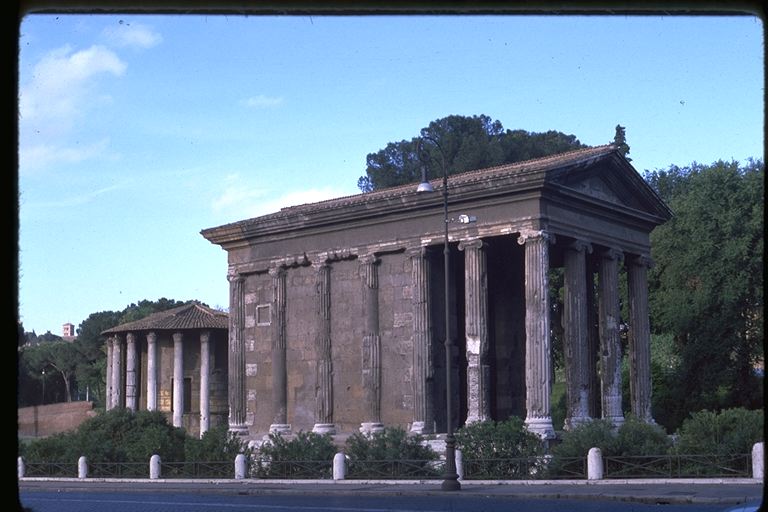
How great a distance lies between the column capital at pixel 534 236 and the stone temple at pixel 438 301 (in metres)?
0.04

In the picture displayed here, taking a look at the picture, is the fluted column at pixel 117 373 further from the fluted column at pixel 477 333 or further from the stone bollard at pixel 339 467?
the stone bollard at pixel 339 467

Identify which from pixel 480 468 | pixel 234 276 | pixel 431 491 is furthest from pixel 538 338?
pixel 234 276

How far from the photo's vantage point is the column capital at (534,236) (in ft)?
106

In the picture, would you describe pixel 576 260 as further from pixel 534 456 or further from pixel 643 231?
pixel 534 456

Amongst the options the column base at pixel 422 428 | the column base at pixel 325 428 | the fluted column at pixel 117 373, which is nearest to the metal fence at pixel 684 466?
the column base at pixel 422 428

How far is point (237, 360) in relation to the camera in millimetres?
40969

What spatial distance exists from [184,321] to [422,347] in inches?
1006

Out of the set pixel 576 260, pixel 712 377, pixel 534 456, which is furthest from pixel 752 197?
pixel 534 456

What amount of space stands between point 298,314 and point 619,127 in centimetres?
4043

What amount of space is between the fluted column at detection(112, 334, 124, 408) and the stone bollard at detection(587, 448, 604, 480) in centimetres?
3847

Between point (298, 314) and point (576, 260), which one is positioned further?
point (298, 314)

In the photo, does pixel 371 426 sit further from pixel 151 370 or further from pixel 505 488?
pixel 151 370

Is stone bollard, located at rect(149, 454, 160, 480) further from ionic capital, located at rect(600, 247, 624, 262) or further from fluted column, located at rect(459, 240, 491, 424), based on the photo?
ionic capital, located at rect(600, 247, 624, 262)

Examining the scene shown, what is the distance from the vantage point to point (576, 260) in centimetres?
3475
